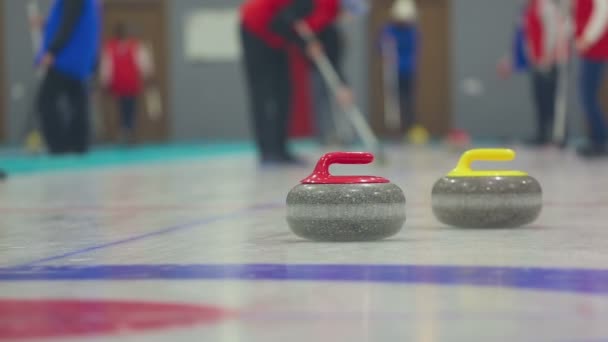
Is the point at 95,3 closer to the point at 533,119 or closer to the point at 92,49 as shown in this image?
the point at 92,49

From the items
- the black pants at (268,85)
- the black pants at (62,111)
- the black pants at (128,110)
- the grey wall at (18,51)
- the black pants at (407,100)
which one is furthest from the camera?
the grey wall at (18,51)

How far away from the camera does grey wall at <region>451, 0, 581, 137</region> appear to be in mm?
18875

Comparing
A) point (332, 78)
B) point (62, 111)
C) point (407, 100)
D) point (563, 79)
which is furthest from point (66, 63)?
point (407, 100)

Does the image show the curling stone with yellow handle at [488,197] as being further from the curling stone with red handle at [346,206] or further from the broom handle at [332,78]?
the broom handle at [332,78]

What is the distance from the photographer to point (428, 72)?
766 inches

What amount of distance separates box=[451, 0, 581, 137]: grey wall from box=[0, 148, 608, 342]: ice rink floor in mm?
14229

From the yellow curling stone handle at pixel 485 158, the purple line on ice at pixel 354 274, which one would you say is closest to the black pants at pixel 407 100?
the yellow curling stone handle at pixel 485 158

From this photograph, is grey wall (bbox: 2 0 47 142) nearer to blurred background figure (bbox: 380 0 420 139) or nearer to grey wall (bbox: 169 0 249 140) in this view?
grey wall (bbox: 169 0 249 140)

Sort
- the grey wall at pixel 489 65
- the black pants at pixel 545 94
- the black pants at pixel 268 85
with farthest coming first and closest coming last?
1. the grey wall at pixel 489 65
2. the black pants at pixel 545 94
3. the black pants at pixel 268 85

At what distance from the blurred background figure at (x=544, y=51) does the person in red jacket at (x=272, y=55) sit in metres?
3.47

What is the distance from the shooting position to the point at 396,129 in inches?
769

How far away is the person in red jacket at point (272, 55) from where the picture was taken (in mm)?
7863

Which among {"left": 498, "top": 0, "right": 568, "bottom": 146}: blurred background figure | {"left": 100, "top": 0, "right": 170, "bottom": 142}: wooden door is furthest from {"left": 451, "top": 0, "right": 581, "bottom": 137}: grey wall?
{"left": 498, "top": 0, "right": 568, "bottom": 146}: blurred background figure

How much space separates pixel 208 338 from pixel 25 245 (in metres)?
1.68
